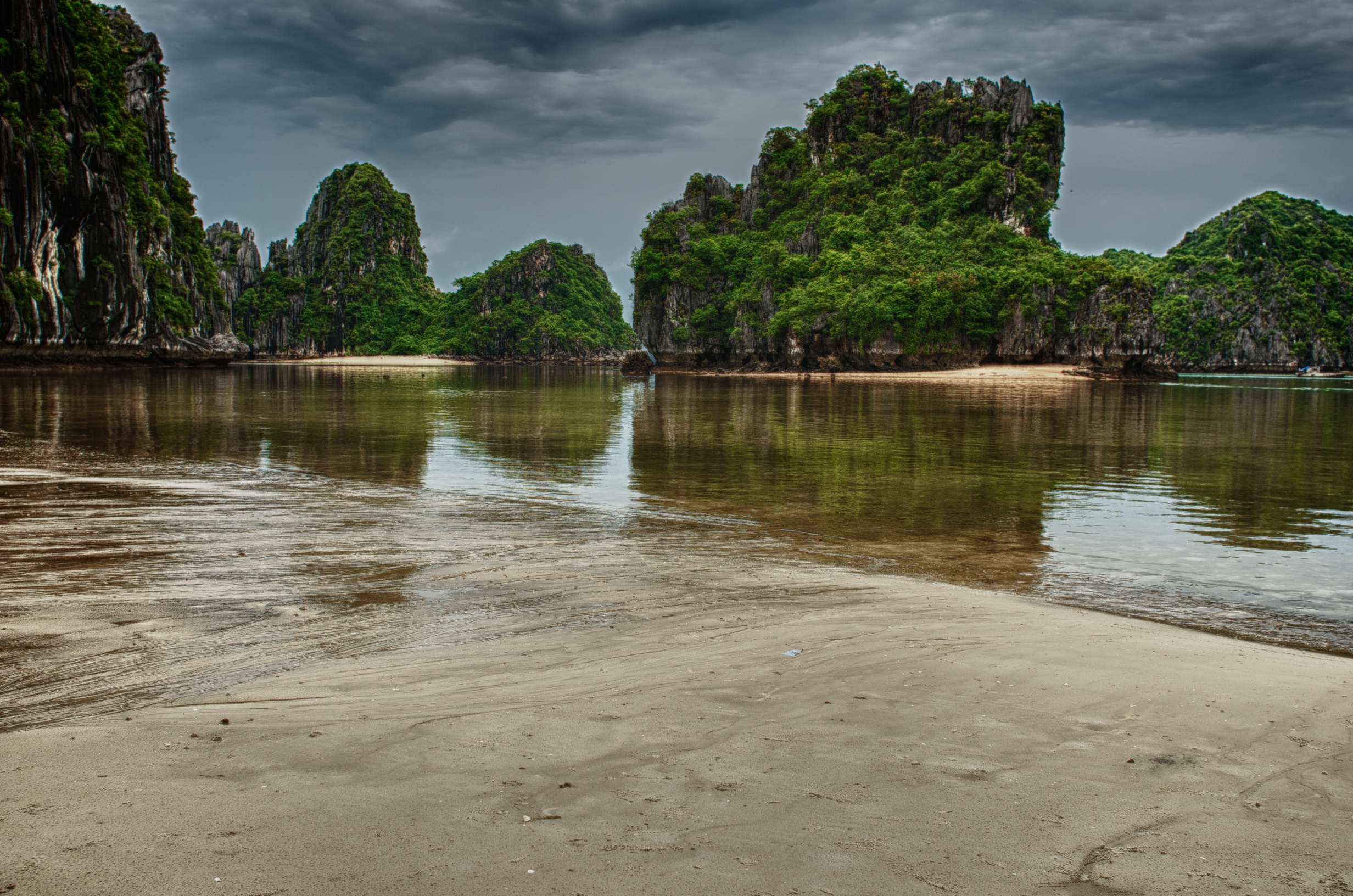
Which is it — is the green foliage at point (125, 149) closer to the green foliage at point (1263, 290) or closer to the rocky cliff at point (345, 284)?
the rocky cliff at point (345, 284)

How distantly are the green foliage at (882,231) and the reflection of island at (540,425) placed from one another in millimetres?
35337

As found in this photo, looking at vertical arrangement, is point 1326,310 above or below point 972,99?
below

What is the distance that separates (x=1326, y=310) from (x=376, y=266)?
476ft

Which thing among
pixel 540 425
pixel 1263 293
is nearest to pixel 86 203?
pixel 540 425

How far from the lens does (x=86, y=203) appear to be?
47.2 m

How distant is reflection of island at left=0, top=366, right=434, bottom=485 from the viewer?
1255cm

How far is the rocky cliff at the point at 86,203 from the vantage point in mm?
41188

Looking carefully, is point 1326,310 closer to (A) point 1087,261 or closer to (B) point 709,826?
(A) point 1087,261

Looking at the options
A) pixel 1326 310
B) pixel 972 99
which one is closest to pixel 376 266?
pixel 972 99

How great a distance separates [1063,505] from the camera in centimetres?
971

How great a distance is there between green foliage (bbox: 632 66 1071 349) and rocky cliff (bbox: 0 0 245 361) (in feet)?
142

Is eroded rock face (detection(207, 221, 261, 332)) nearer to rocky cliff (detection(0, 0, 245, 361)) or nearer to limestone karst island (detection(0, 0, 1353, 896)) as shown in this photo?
rocky cliff (detection(0, 0, 245, 361))

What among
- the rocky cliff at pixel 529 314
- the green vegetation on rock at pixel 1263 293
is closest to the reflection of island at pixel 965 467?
the green vegetation on rock at pixel 1263 293

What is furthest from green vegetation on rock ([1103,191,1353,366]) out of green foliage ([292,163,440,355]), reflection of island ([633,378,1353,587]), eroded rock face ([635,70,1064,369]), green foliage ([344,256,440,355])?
green foliage ([292,163,440,355])
